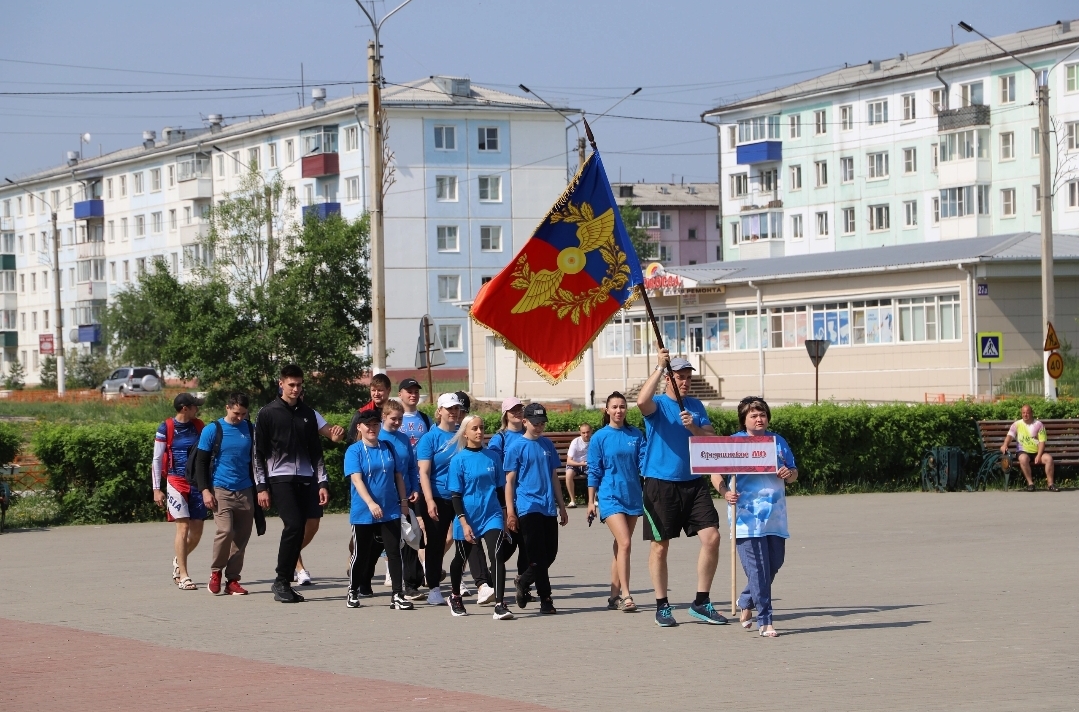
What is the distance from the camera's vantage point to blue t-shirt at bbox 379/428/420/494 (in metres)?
12.4

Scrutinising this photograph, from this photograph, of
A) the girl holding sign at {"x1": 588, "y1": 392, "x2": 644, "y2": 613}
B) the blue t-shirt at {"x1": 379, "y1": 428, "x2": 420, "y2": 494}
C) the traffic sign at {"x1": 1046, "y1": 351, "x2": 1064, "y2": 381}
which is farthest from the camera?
the traffic sign at {"x1": 1046, "y1": 351, "x2": 1064, "y2": 381}

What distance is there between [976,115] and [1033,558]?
2239 inches

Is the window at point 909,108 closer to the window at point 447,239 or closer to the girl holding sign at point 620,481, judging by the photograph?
the window at point 447,239

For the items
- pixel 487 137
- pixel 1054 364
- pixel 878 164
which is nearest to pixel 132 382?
pixel 487 137

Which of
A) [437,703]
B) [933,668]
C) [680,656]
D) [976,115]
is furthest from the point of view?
[976,115]

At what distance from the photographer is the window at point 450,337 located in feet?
261

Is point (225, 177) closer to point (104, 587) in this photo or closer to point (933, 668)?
point (104, 587)

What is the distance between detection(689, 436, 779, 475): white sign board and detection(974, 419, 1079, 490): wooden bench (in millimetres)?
14801

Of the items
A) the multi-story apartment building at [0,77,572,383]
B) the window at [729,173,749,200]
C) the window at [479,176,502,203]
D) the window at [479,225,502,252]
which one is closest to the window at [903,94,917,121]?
the window at [729,173,749,200]

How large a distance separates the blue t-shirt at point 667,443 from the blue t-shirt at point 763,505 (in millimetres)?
557

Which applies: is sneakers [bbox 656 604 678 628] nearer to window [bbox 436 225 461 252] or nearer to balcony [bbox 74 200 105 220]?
window [bbox 436 225 461 252]

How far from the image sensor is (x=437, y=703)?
7934 mm

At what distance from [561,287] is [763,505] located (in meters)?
2.77

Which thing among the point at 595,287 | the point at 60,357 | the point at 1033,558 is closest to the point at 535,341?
the point at 595,287
